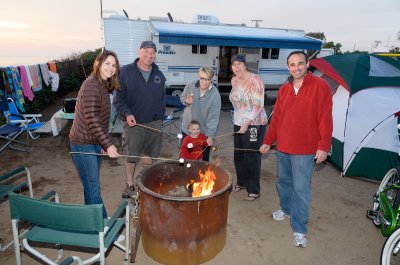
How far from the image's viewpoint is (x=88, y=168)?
3.18 m

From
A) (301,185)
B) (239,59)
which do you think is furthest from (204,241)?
(239,59)

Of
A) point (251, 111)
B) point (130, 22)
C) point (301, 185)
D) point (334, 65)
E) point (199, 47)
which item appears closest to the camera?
point (301, 185)

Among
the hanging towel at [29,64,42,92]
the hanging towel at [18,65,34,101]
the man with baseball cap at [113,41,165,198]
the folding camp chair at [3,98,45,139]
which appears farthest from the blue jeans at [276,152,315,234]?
the hanging towel at [29,64,42,92]

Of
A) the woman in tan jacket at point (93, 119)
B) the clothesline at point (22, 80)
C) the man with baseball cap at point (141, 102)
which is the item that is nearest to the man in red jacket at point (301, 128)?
the man with baseball cap at point (141, 102)

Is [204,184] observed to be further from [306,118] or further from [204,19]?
[204,19]

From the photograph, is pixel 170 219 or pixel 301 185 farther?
pixel 301 185

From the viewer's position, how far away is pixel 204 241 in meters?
3.08

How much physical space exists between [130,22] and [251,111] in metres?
9.02

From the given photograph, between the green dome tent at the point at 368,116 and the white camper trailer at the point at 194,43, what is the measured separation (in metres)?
5.84

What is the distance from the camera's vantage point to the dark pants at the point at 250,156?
4.29 meters

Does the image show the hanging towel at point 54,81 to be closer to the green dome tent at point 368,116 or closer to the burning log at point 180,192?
the burning log at point 180,192

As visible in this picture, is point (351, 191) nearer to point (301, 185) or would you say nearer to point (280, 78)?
point (301, 185)

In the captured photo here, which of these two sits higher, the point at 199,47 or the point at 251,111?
the point at 199,47

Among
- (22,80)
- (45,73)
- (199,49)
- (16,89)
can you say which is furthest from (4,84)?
(199,49)
